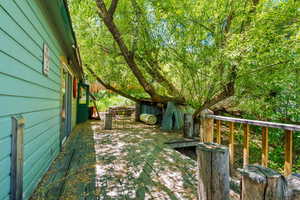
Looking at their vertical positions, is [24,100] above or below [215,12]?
below

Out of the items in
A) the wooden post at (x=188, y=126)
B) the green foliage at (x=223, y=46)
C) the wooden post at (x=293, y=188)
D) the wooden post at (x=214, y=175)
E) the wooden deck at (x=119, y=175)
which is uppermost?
the green foliage at (x=223, y=46)

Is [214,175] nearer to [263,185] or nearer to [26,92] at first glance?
[263,185]

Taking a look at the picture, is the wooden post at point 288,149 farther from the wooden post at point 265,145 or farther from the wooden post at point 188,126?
the wooden post at point 188,126

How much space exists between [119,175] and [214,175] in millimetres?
1906

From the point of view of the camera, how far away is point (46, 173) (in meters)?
2.63

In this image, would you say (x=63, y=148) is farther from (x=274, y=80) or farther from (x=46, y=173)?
(x=274, y=80)

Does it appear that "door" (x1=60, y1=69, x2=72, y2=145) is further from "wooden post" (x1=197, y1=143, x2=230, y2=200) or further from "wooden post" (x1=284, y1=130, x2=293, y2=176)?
"wooden post" (x1=284, y1=130, x2=293, y2=176)

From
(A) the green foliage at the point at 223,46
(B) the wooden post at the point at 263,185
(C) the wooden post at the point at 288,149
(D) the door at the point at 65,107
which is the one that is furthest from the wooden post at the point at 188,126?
(B) the wooden post at the point at 263,185

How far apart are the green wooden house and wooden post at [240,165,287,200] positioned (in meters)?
1.76

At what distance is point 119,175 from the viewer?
2609 mm

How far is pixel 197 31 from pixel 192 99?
193cm

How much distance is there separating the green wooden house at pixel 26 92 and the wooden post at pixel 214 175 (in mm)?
1593

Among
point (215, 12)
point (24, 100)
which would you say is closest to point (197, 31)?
point (215, 12)

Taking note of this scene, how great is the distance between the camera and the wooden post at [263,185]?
733mm
